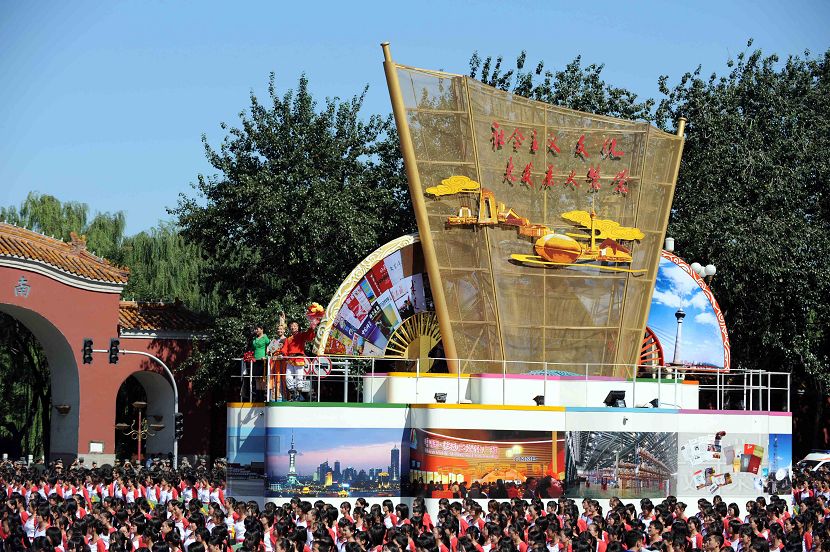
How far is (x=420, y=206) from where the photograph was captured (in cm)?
3102

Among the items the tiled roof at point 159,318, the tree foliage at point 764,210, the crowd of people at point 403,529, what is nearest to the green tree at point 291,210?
the tiled roof at point 159,318

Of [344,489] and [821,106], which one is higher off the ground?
[821,106]

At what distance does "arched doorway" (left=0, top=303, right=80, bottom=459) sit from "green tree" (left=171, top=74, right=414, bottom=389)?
4245 millimetres

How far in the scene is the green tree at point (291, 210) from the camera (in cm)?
4200

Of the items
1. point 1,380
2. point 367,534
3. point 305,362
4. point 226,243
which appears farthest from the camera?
point 1,380

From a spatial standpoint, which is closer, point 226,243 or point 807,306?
point 807,306

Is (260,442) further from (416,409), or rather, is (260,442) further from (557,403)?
(557,403)

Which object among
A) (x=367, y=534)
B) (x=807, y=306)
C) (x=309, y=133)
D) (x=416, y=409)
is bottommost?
Answer: (x=367, y=534)

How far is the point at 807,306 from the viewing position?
4128 cm

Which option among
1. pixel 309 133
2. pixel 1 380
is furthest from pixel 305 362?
pixel 1 380

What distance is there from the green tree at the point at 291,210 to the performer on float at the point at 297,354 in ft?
35.4

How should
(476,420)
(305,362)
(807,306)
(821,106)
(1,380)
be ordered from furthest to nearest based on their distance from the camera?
1. (1,380)
2. (821,106)
3. (807,306)
4. (305,362)
5. (476,420)

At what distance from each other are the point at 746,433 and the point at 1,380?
3362 centimetres

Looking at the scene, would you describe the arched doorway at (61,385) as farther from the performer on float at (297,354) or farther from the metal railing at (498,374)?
the performer on float at (297,354)
